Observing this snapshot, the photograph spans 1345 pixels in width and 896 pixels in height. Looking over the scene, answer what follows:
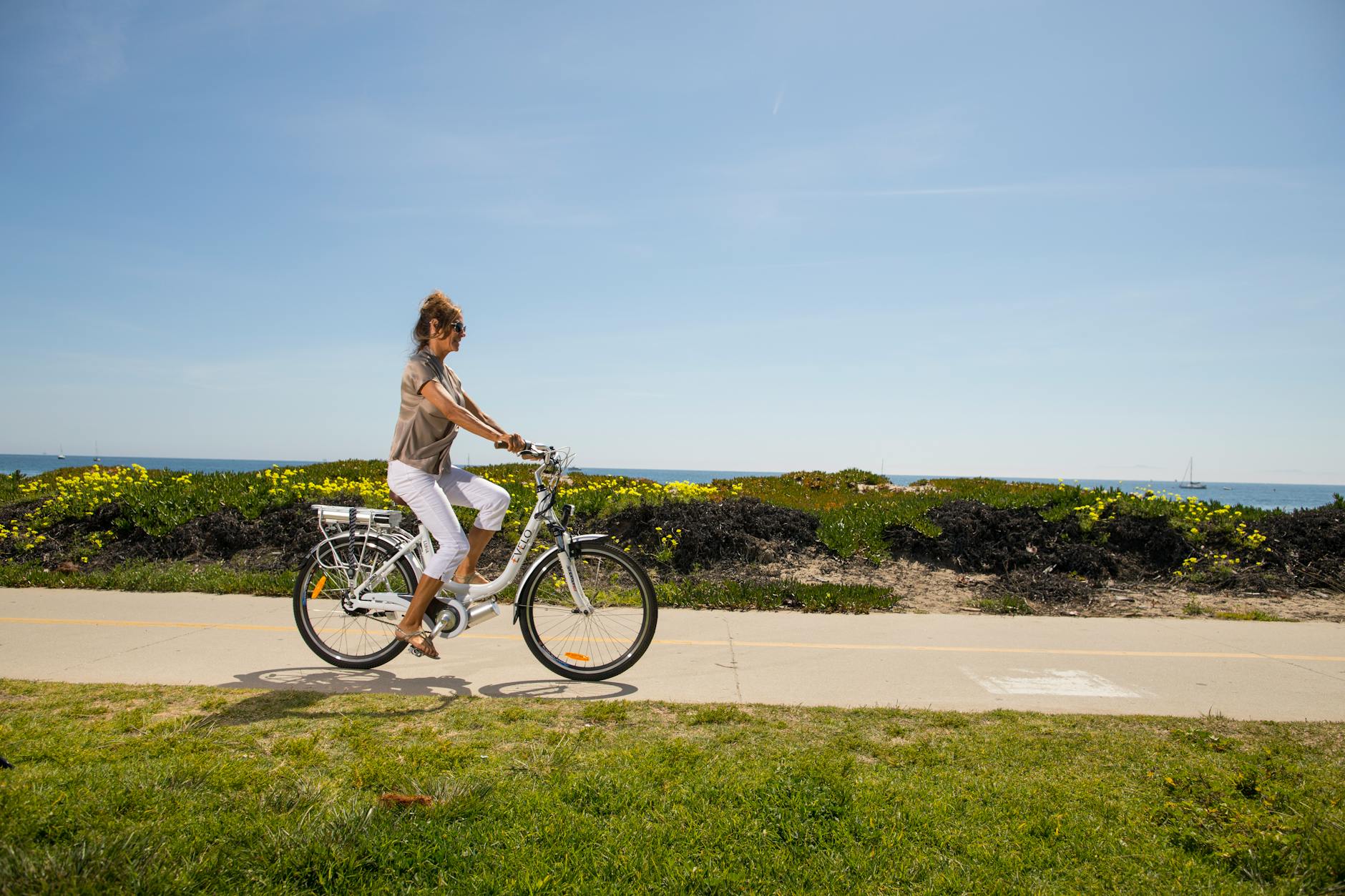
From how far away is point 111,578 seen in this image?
27.6ft

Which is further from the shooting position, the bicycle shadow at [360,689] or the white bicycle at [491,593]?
the white bicycle at [491,593]

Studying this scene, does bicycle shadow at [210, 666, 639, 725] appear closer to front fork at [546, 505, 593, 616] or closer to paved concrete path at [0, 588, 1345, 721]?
paved concrete path at [0, 588, 1345, 721]

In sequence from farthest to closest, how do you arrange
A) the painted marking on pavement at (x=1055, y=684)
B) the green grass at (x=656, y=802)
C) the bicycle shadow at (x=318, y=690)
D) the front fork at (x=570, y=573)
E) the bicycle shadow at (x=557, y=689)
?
1. the front fork at (x=570, y=573)
2. the painted marking on pavement at (x=1055, y=684)
3. the bicycle shadow at (x=557, y=689)
4. the bicycle shadow at (x=318, y=690)
5. the green grass at (x=656, y=802)

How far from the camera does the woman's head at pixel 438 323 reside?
5.32 meters

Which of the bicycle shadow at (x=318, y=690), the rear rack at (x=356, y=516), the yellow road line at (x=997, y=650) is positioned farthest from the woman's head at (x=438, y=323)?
the yellow road line at (x=997, y=650)

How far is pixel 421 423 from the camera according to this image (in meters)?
5.21

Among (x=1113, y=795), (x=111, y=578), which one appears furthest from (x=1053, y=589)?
(x=111, y=578)

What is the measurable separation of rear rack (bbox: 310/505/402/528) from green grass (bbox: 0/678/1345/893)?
4.59 feet

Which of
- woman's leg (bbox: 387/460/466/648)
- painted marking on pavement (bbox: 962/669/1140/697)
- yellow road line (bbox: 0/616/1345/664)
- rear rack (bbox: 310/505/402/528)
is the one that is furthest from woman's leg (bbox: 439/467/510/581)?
painted marking on pavement (bbox: 962/669/1140/697)

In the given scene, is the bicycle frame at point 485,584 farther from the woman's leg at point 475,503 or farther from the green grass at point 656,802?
the green grass at point 656,802

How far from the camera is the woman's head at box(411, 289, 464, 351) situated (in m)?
5.32

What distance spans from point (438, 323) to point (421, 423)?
676mm

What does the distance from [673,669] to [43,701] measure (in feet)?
12.0

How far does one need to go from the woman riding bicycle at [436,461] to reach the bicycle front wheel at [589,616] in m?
0.57
